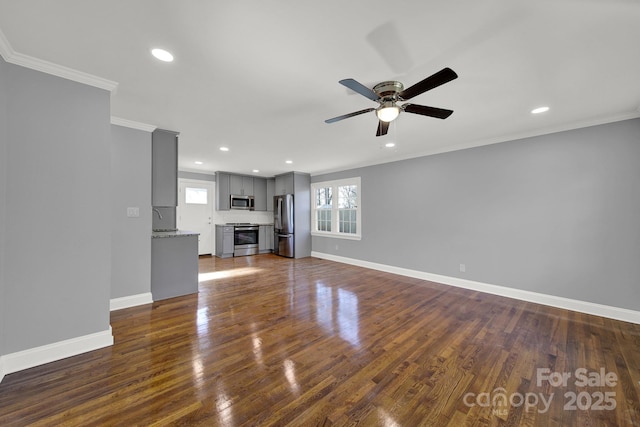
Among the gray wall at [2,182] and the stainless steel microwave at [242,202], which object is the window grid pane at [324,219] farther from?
the gray wall at [2,182]

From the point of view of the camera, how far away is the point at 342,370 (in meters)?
1.92

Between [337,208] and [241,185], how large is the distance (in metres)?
3.10

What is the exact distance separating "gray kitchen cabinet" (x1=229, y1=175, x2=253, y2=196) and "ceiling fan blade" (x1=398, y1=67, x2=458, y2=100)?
6084mm

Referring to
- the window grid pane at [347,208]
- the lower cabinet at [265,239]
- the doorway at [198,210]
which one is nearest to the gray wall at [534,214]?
the window grid pane at [347,208]

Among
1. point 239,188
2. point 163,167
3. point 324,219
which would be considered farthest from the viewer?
point 239,188

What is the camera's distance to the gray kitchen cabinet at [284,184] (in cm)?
682

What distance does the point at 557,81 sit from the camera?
2.15 meters

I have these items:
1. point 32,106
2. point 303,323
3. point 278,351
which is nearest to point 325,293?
point 303,323

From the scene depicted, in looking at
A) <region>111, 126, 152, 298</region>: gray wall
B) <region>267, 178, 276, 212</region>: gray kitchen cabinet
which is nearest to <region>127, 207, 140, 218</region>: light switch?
<region>111, 126, 152, 298</region>: gray wall

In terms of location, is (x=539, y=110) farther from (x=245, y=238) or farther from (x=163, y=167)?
(x=245, y=238)

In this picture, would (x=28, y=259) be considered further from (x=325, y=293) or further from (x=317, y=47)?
(x=325, y=293)

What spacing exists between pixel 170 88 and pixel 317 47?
5.06 ft

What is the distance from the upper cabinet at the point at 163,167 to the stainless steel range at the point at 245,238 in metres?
3.34

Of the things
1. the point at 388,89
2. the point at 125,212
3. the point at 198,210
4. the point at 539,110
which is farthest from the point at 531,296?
the point at 198,210
